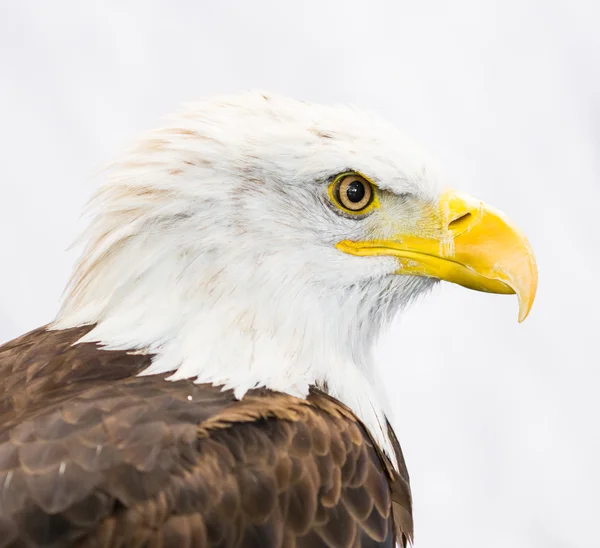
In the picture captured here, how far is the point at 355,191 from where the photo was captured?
2.51m

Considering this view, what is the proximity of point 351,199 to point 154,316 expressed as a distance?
62cm

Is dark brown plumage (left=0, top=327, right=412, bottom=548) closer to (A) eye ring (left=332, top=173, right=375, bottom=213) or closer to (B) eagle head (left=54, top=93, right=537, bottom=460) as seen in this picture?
(B) eagle head (left=54, top=93, right=537, bottom=460)

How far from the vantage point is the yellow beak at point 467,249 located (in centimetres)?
257

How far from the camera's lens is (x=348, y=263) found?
255 cm

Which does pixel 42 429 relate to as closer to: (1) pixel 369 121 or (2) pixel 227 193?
(2) pixel 227 193

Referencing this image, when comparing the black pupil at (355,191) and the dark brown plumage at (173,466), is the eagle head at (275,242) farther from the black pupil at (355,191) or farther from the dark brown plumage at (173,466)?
the dark brown plumage at (173,466)

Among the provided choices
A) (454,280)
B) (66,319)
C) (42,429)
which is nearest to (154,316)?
(66,319)

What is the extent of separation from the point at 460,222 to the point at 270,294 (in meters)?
0.57

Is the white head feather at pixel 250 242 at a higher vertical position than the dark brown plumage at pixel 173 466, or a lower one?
higher

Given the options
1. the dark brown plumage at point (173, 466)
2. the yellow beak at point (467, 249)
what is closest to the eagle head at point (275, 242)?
the yellow beak at point (467, 249)

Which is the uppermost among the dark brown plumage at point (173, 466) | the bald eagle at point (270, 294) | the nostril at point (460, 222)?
the nostril at point (460, 222)

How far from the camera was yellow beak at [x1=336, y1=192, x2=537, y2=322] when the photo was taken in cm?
257

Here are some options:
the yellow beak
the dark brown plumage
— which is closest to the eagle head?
the yellow beak

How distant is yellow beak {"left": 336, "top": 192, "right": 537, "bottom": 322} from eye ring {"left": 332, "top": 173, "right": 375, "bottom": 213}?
0.10 m
